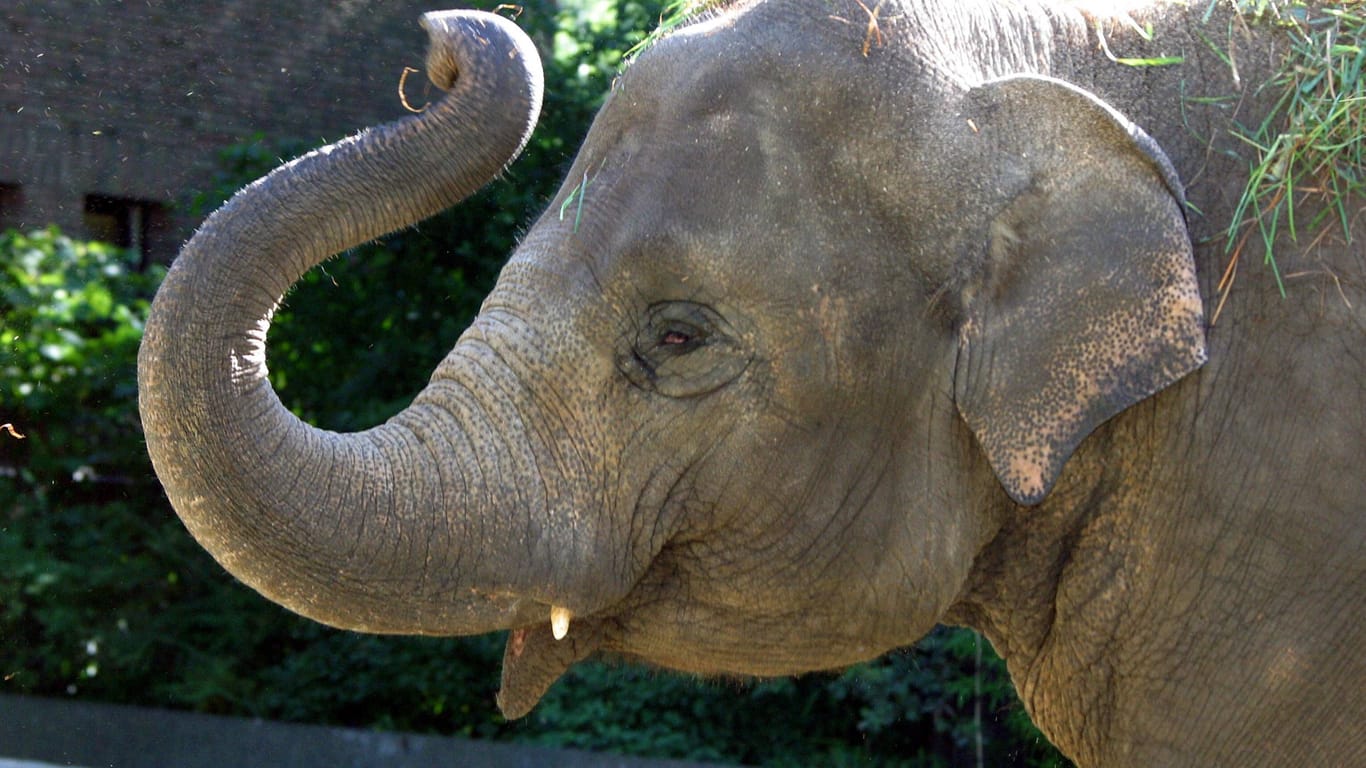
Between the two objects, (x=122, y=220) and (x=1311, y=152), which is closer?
(x=1311, y=152)

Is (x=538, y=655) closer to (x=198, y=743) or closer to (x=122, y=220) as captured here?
(x=198, y=743)

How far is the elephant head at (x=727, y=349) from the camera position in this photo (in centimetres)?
253

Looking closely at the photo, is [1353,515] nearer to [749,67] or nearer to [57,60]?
[749,67]

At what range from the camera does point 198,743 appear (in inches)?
278

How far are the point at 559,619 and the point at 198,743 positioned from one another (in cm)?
498

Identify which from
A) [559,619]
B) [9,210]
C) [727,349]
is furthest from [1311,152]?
[9,210]

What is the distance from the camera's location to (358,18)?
283 inches

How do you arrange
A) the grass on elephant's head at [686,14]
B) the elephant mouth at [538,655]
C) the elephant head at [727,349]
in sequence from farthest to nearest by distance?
the grass on elephant's head at [686,14], the elephant mouth at [538,655], the elephant head at [727,349]

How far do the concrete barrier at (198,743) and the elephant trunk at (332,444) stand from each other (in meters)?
4.41

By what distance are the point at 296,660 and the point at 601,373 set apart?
193 inches

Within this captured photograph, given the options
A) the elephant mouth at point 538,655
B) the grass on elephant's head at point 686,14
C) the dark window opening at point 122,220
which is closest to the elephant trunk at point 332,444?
the elephant mouth at point 538,655

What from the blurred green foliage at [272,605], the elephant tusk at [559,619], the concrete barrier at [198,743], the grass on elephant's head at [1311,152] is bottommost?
the concrete barrier at [198,743]

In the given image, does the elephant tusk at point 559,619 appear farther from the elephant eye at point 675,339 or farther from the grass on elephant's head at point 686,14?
the grass on elephant's head at point 686,14

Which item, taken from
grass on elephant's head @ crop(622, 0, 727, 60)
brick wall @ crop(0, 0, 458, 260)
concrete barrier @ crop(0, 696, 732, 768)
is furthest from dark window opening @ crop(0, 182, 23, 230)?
grass on elephant's head @ crop(622, 0, 727, 60)
